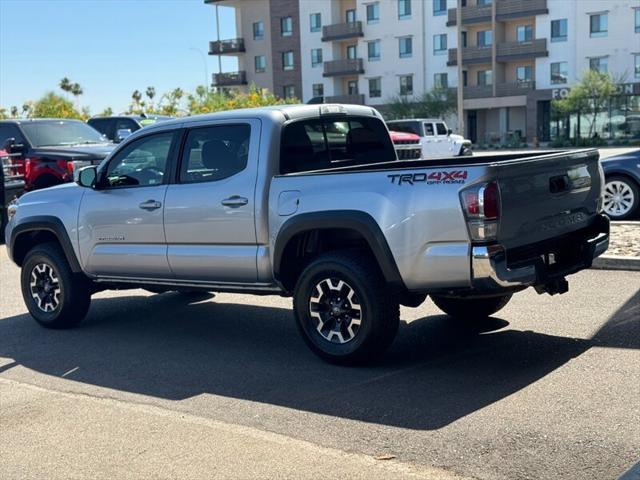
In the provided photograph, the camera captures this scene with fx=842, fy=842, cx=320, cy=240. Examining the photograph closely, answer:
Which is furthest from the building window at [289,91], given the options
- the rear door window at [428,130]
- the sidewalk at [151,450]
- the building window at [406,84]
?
the sidewalk at [151,450]

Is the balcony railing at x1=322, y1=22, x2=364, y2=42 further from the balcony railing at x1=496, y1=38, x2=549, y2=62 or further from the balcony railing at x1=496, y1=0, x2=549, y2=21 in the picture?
the balcony railing at x1=496, y1=38, x2=549, y2=62

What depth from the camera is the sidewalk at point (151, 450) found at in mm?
4426

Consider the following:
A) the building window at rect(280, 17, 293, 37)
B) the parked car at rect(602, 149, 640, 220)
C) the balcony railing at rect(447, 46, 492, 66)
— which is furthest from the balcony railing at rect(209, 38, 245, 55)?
the parked car at rect(602, 149, 640, 220)

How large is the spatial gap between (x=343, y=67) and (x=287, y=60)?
679cm

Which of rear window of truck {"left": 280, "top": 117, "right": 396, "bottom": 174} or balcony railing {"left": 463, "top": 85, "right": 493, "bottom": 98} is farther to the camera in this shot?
balcony railing {"left": 463, "top": 85, "right": 493, "bottom": 98}

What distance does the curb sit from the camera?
377 inches

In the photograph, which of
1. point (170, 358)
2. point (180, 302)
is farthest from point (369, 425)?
point (180, 302)

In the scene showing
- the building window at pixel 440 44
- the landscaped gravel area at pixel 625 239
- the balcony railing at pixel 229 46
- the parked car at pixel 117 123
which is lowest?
the landscaped gravel area at pixel 625 239

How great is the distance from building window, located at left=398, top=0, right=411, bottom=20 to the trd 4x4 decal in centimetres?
6271

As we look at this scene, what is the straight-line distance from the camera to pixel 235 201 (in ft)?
22.0

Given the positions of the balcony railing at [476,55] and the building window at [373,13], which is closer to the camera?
the balcony railing at [476,55]

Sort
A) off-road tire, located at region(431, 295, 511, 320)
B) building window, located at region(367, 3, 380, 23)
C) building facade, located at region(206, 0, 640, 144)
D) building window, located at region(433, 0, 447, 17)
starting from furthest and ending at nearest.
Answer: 1. building window, located at region(367, 3, 380, 23)
2. building window, located at region(433, 0, 447, 17)
3. building facade, located at region(206, 0, 640, 144)
4. off-road tire, located at region(431, 295, 511, 320)

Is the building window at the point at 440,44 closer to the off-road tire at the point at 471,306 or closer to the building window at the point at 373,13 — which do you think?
the building window at the point at 373,13

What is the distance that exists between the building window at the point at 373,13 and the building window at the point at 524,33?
11685 mm
